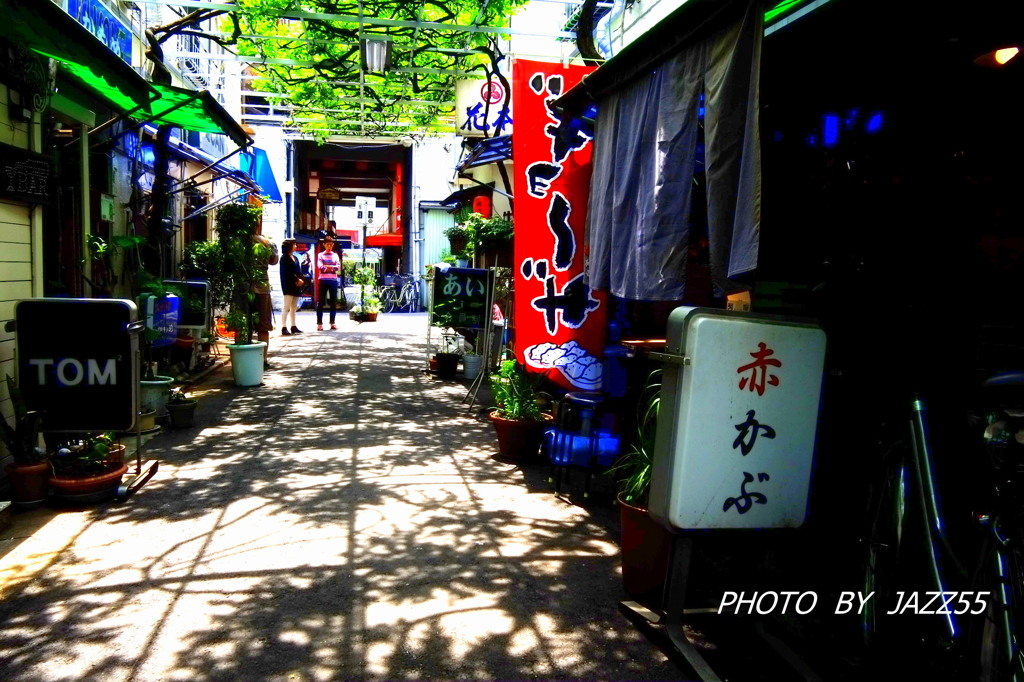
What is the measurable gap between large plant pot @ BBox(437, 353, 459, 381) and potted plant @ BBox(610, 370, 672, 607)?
7.81m

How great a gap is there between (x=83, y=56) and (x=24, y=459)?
2912mm

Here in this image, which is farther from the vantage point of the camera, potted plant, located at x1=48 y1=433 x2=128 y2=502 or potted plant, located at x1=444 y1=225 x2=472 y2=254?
potted plant, located at x1=444 y1=225 x2=472 y2=254

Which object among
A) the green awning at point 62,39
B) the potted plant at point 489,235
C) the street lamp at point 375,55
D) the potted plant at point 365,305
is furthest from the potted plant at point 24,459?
the potted plant at point 365,305

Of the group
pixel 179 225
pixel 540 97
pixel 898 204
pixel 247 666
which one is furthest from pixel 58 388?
pixel 179 225

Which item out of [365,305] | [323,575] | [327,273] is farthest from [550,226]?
[365,305]

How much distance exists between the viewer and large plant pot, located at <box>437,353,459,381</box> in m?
11.8

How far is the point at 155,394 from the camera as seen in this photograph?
25.9 feet

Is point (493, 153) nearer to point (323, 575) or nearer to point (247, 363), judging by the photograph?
point (247, 363)

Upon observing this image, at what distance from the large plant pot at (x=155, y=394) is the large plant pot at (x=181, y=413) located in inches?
4.0

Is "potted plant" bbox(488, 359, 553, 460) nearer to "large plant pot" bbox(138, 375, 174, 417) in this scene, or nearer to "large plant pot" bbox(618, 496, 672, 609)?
"large plant pot" bbox(618, 496, 672, 609)

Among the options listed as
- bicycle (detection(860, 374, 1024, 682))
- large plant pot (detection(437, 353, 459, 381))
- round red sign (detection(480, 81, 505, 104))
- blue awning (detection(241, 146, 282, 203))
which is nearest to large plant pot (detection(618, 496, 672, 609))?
bicycle (detection(860, 374, 1024, 682))

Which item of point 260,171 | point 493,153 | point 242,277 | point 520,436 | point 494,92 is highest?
point 494,92

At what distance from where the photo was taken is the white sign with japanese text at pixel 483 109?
1218 cm

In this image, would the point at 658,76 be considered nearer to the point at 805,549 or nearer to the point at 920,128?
the point at 920,128
